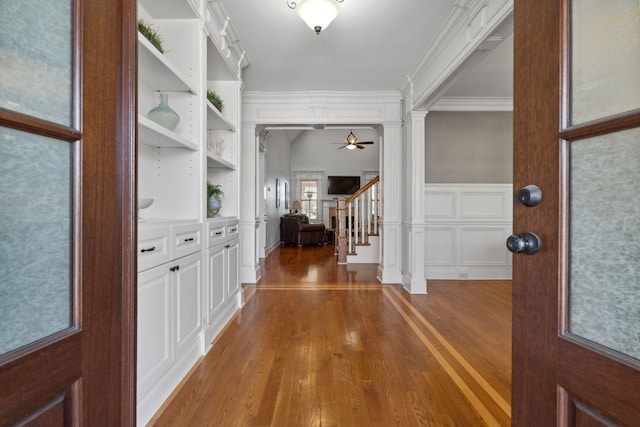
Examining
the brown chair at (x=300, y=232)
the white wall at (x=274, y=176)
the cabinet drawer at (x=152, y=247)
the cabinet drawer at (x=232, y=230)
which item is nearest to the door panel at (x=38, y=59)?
the cabinet drawer at (x=152, y=247)

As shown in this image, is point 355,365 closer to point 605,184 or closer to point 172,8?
point 605,184

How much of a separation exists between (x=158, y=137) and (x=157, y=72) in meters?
0.42

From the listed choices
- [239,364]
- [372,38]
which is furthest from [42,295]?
[372,38]

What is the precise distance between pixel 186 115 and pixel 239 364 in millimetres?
1740

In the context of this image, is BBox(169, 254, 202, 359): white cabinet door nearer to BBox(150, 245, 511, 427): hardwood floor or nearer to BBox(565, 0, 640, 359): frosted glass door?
BBox(150, 245, 511, 427): hardwood floor

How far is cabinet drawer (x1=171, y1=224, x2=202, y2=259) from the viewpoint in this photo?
1726 millimetres

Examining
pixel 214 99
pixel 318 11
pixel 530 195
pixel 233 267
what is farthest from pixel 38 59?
pixel 233 267

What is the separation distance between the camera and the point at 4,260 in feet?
1.64

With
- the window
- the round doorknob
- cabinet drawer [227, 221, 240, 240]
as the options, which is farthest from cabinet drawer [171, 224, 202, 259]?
the window

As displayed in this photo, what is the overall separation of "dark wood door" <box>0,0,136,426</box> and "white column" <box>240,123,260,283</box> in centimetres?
343

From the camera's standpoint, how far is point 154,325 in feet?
4.95

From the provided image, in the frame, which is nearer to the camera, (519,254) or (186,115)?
(519,254)

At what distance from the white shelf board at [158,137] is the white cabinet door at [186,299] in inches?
28.5

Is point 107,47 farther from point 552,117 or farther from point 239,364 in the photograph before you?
point 239,364
